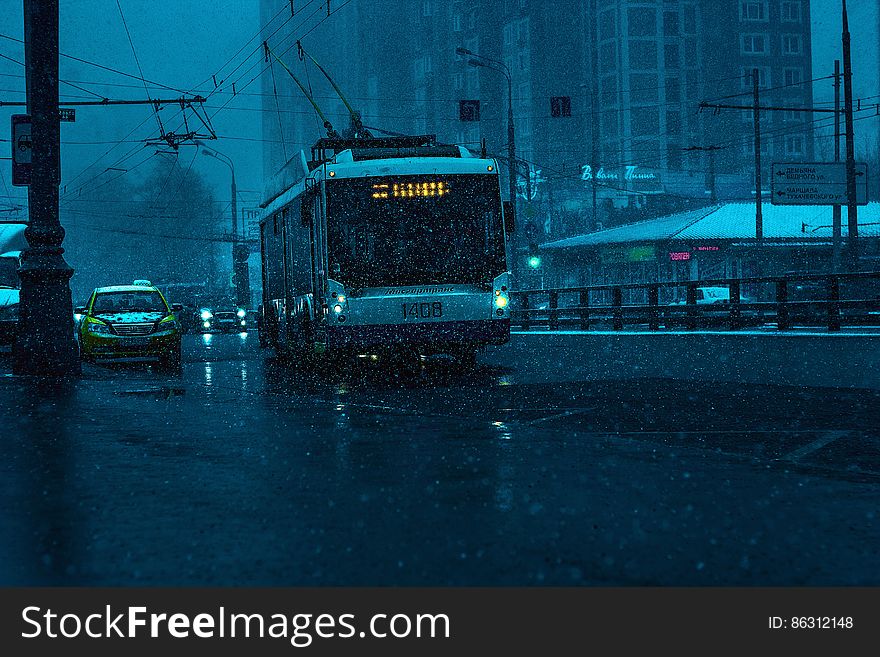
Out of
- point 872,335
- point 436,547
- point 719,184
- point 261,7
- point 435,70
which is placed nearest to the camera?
point 436,547

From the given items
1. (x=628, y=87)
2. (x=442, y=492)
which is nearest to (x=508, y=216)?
(x=442, y=492)

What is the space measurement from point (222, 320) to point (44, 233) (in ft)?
136

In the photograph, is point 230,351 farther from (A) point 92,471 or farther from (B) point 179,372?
(A) point 92,471

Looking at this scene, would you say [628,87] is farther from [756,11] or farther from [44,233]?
[44,233]

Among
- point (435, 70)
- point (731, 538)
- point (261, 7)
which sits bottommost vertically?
point (731, 538)

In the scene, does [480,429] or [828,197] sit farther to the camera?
[828,197]

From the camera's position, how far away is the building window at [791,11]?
114 metres

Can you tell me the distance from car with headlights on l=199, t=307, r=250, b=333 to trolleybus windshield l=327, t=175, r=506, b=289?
1468 inches

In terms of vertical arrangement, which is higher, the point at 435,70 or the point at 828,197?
the point at 435,70

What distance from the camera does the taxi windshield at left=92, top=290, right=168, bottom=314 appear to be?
24000 millimetres

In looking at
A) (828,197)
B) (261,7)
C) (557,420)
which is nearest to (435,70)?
(261,7)

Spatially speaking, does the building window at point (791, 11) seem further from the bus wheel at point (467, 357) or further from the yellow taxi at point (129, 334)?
the bus wheel at point (467, 357)

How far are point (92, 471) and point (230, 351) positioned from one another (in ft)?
72.9

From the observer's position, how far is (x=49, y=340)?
16.2 metres
